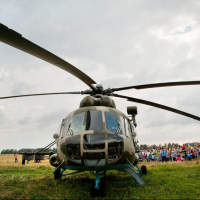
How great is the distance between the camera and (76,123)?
23.0ft

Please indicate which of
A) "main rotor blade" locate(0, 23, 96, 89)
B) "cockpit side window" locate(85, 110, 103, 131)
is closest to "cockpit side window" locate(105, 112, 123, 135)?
"cockpit side window" locate(85, 110, 103, 131)

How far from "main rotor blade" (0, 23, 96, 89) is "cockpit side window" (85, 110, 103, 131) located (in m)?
1.59

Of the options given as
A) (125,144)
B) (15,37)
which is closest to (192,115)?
(125,144)

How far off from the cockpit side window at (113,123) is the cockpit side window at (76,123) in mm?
915

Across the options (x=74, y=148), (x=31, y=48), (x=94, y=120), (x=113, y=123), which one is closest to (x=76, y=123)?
(x=94, y=120)

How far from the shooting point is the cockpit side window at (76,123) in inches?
265

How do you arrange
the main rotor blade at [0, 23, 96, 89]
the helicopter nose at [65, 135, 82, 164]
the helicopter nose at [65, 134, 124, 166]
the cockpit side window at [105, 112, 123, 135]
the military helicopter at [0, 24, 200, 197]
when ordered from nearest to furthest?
the main rotor blade at [0, 23, 96, 89], the military helicopter at [0, 24, 200, 197], the helicopter nose at [65, 134, 124, 166], the helicopter nose at [65, 135, 82, 164], the cockpit side window at [105, 112, 123, 135]

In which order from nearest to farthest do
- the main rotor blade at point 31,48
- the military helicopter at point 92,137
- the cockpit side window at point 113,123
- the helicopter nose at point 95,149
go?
the main rotor blade at point 31,48, the military helicopter at point 92,137, the helicopter nose at point 95,149, the cockpit side window at point 113,123

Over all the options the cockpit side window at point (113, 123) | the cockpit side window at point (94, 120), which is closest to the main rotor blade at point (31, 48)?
the cockpit side window at point (94, 120)

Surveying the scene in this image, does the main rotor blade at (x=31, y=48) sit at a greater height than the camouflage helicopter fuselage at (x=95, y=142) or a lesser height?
greater

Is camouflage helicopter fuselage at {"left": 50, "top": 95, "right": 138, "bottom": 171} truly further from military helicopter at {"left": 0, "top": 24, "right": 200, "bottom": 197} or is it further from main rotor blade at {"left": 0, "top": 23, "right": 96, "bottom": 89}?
main rotor blade at {"left": 0, "top": 23, "right": 96, "bottom": 89}

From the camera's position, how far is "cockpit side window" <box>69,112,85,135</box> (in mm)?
6722

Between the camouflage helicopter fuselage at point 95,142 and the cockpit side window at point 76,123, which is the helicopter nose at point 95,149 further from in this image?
the cockpit side window at point 76,123

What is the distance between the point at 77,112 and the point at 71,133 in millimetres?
1013
